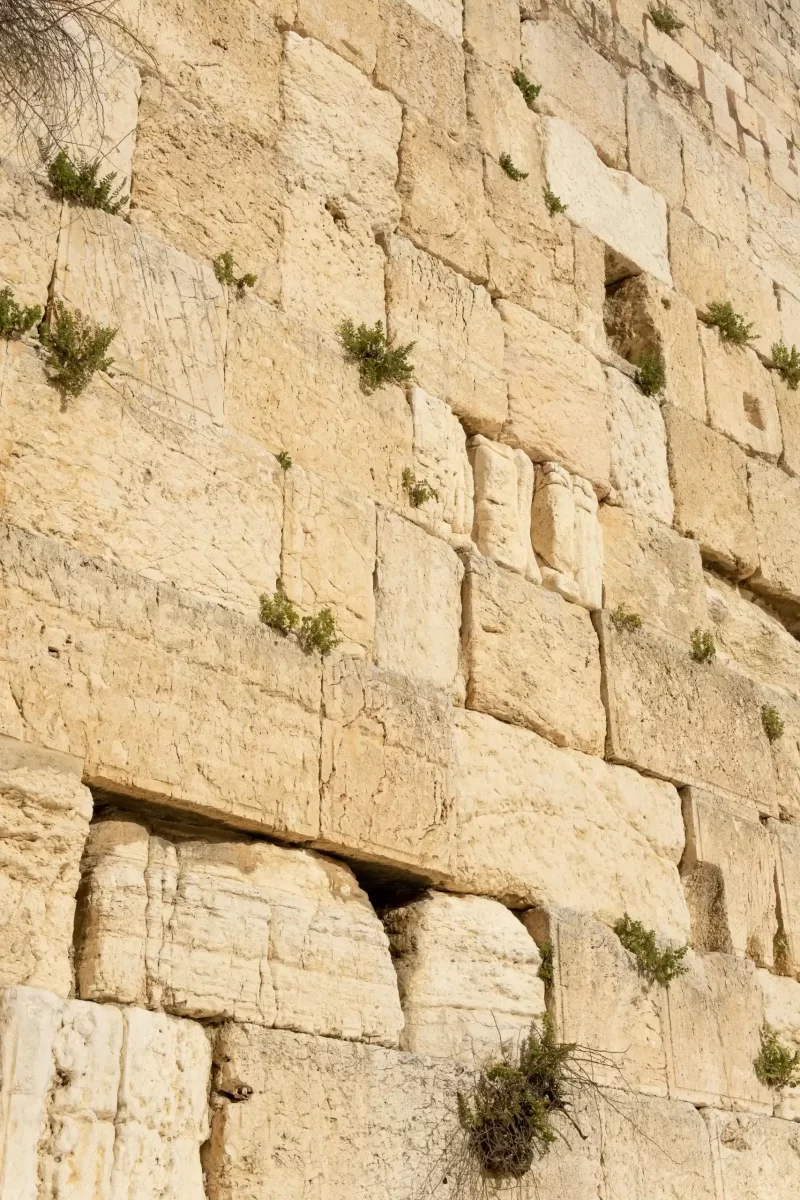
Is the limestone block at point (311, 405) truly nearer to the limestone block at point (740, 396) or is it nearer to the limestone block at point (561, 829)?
the limestone block at point (561, 829)

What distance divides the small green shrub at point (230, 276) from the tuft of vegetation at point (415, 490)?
79cm

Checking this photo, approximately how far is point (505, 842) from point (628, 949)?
616 mm

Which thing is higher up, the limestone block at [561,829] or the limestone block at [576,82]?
the limestone block at [576,82]

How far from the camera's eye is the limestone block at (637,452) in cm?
609

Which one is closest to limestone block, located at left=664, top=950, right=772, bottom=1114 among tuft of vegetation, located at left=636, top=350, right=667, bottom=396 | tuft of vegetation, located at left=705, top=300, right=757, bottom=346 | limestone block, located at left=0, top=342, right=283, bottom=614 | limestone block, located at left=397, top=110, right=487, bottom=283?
limestone block, located at left=0, top=342, right=283, bottom=614

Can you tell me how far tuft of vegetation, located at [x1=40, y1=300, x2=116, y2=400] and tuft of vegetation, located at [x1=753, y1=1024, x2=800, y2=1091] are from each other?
10.5 feet

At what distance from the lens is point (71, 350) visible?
4.19 metres

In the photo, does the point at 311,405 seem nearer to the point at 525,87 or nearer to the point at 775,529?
the point at 525,87

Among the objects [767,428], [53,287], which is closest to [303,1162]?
[53,287]

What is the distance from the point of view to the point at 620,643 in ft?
18.5

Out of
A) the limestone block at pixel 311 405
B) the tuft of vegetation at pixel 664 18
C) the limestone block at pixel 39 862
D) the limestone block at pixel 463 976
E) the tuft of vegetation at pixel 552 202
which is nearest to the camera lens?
the limestone block at pixel 39 862

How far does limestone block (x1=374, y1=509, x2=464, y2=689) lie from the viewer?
4.82 m

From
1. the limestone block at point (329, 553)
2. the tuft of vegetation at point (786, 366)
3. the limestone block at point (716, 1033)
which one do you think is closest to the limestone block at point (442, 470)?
the limestone block at point (329, 553)

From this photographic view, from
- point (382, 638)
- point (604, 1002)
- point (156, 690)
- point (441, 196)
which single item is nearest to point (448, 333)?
point (441, 196)
